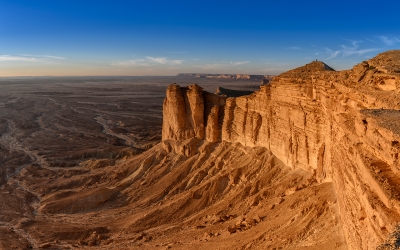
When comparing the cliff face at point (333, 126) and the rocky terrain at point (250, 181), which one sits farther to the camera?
the rocky terrain at point (250, 181)

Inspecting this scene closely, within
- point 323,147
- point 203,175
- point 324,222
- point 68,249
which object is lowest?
point 68,249

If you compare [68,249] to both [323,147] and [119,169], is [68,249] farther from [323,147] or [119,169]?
[323,147]

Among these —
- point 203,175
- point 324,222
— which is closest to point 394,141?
point 324,222

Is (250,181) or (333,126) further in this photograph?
(250,181)

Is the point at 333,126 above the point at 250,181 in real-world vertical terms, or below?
above
